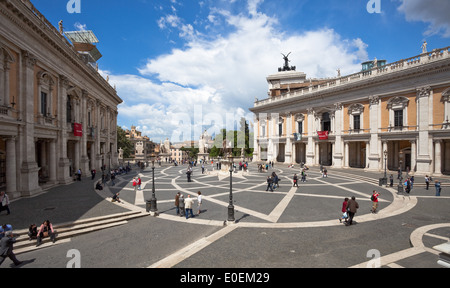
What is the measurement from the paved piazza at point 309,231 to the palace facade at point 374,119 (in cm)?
948

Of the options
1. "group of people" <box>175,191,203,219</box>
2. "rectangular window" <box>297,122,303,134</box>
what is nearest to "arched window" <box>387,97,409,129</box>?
"rectangular window" <box>297,122,303,134</box>

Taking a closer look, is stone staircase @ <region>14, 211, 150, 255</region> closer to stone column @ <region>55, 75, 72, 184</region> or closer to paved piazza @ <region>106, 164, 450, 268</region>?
paved piazza @ <region>106, 164, 450, 268</region>

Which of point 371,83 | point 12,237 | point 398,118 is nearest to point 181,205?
point 12,237

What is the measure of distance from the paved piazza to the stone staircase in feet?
5.40

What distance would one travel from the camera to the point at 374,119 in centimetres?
2839

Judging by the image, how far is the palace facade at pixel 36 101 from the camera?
45.2 feet

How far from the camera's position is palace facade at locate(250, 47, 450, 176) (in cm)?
2333

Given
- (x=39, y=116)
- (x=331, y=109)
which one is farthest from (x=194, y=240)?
(x=331, y=109)

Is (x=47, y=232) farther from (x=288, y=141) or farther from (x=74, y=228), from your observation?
(x=288, y=141)

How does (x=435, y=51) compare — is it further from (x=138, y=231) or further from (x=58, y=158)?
(x=58, y=158)

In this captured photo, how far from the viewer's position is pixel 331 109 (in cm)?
3328

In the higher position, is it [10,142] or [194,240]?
[10,142]

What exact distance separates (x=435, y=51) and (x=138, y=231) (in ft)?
111

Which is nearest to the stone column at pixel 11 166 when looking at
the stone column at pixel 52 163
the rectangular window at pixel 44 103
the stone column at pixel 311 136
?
the rectangular window at pixel 44 103
